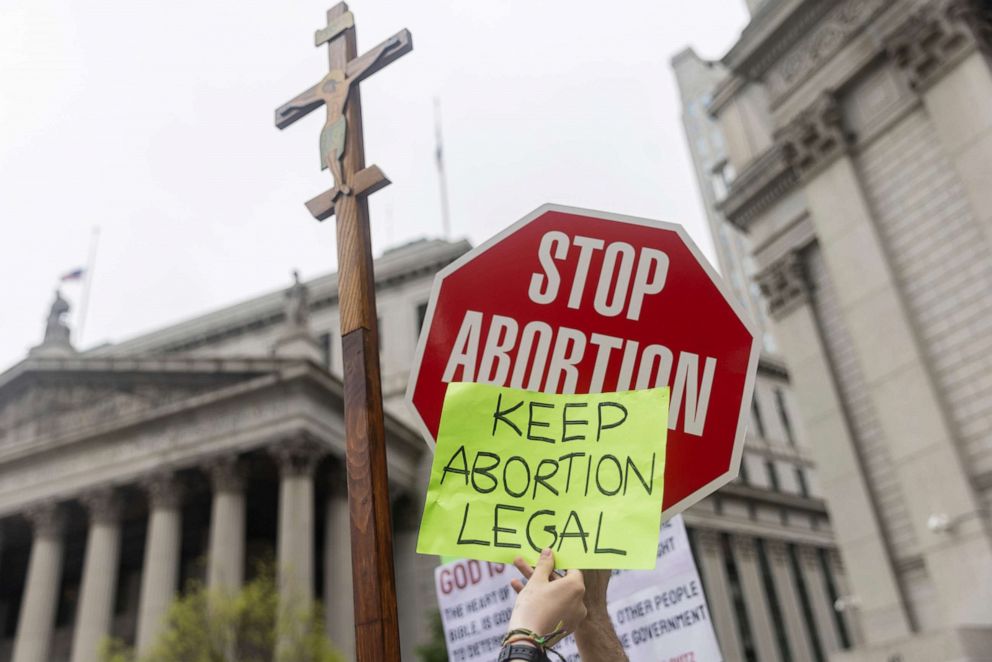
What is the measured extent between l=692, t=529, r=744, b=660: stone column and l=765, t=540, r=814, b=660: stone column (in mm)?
5291

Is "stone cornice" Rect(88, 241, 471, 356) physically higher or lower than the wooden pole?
higher

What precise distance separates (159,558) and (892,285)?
975 inches

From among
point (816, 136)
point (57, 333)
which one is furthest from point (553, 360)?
point (57, 333)

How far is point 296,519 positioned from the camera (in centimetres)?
2867

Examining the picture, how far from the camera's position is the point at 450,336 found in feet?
11.8

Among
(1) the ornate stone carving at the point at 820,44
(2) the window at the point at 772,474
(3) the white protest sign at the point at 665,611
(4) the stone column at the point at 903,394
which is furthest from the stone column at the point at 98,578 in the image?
(2) the window at the point at 772,474

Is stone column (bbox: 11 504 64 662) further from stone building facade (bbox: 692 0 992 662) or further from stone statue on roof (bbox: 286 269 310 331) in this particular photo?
stone building facade (bbox: 692 0 992 662)

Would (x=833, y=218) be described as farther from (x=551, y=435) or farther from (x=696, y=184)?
(x=696, y=184)

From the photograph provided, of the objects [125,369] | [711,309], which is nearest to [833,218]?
[711,309]

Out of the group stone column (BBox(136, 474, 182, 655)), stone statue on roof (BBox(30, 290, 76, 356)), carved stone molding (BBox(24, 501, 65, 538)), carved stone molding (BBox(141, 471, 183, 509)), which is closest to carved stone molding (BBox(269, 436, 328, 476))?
carved stone molding (BBox(141, 471, 183, 509))

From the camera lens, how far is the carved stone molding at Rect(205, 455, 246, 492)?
30344 millimetres

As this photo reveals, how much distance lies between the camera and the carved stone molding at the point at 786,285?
24.2 metres

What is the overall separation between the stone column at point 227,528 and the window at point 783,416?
41.5 metres

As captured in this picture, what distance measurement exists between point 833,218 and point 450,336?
20.7 m
